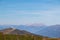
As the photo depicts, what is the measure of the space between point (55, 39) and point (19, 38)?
207 cm

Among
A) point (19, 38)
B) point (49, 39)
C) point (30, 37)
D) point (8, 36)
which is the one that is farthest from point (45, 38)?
point (8, 36)

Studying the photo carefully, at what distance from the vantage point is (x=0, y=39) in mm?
9148

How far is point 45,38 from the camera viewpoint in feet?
33.6

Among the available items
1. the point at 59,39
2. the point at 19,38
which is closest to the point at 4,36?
the point at 19,38

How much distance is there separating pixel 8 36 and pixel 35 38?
1.56m

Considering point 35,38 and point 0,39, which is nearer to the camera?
point 0,39

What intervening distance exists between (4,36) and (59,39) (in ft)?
10.6

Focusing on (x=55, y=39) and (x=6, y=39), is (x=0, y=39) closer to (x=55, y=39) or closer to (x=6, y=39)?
(x=6, y=39)

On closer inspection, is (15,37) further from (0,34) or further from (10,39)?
(0,34)

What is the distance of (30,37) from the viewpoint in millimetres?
9961

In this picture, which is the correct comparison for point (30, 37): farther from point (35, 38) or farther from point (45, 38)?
point (45, 38)

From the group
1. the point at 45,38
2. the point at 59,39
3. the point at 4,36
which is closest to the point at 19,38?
the point at 4,36

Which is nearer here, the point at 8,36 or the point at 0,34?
the point at 0,34

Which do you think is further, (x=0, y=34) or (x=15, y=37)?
(x=15, y=37)
